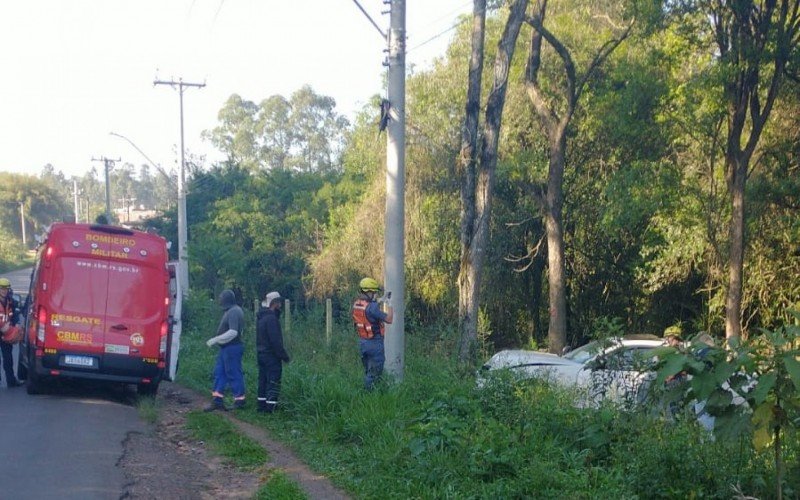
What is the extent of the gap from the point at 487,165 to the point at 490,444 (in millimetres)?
7922

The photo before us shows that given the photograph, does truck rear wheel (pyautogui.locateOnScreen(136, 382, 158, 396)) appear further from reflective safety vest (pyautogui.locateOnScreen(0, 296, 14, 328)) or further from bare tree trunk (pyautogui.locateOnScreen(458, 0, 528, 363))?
bare tree trunk (pyautogui.locateOnScreen(458, 0, 528, 363))

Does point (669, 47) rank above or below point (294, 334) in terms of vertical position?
above

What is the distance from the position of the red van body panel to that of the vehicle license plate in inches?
0.5

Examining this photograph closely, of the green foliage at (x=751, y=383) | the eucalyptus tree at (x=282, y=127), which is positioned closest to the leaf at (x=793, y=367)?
the green foliage at (x=751, y=383)

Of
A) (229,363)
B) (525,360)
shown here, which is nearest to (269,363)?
(229,363)

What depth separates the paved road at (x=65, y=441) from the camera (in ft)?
24.6

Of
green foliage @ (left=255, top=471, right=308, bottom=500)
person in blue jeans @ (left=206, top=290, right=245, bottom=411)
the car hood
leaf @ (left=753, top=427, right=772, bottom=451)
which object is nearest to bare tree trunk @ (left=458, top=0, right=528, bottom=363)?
the car hood

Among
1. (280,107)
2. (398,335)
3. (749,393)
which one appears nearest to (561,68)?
(398,335)

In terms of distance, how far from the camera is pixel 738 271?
17281 mm

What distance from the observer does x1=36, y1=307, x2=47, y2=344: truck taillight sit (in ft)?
39.5

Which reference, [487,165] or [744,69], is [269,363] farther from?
[744,69]

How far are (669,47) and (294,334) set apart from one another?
966cm

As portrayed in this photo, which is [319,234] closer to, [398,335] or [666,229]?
[666,229]

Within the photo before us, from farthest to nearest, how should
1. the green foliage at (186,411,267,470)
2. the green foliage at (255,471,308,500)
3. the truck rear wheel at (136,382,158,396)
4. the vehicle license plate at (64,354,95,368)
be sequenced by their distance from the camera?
the truck rear wheel at (136,382,158,396), the vehicle license plate at (64,354,95,368), the green foliage at (186,411,267,470), the green foliage at (255,471,308,500)
